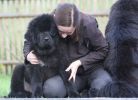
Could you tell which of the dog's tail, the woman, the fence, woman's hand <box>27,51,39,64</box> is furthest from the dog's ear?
the fence

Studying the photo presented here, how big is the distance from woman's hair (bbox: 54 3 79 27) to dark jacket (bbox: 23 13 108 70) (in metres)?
0.27

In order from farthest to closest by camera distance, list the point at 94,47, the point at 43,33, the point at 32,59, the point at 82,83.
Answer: the point at 82,83 < the point at 94,47 < the point at 32,59 < the point at 43,33

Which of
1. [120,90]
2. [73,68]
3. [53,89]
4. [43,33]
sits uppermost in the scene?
[43,33]

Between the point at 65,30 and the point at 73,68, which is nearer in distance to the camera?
the point at 65,30

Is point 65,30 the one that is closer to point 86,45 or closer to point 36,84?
point 86,45

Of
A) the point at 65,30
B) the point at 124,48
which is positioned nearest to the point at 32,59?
the point at 65,30

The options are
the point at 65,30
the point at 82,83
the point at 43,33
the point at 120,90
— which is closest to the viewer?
the point at 120,90

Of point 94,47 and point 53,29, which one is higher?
point 53,29

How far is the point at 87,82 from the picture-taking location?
276 inches

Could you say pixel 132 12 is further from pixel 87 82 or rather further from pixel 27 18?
pixel 27 18

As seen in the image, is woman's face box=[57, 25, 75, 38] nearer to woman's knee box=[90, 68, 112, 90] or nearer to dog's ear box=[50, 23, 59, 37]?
dog's ear box=[50, 23, 59, 37]

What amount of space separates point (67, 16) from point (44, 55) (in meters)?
A: 0.67

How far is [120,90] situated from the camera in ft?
20.7

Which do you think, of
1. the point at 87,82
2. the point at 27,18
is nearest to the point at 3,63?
the point at 27,18
